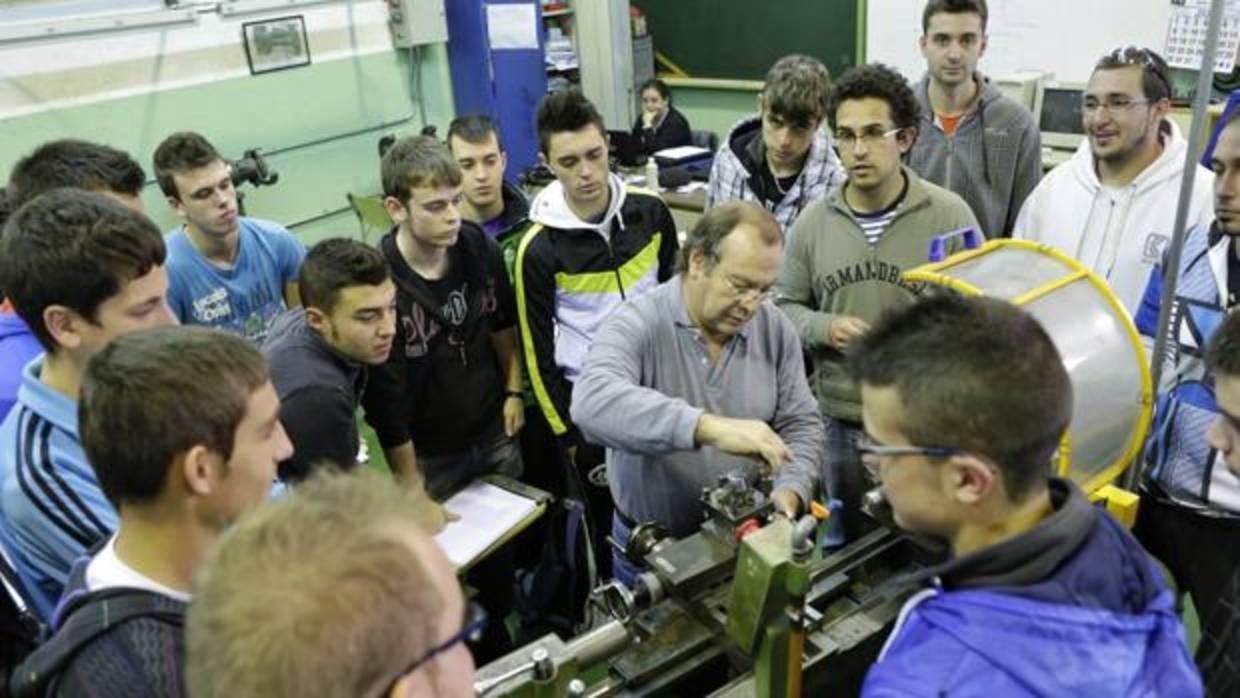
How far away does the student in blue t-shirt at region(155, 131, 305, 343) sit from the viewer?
7.89ft

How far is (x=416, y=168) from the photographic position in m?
2.28

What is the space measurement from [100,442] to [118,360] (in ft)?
0.34

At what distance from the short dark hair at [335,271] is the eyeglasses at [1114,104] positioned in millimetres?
1807

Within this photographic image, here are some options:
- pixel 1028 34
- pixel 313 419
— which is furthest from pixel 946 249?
pixel 1028 34

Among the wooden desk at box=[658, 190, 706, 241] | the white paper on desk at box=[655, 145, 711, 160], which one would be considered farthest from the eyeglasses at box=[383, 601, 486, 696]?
the white paper on desk at box=[655, 145, 711, 160]

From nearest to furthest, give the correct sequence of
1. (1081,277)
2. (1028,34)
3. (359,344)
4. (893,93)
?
(1081,277), (359,344), (893,93), (1028,34)

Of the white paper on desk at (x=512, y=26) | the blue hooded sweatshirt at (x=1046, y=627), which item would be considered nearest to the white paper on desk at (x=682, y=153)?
the white paper on desk at (x=512, y=26)

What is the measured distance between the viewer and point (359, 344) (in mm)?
1897

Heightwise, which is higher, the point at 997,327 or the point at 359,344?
the point at 997,327

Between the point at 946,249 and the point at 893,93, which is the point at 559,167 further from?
the point at 946,249

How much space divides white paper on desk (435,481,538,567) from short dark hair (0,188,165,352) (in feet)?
2.80

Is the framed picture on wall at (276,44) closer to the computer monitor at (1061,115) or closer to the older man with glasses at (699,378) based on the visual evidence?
the older man with glasses at (699,378)

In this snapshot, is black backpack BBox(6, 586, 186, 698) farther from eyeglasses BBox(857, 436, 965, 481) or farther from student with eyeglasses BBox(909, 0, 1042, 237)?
student with eyeglasses BBox(909, 0, 1042, 237)

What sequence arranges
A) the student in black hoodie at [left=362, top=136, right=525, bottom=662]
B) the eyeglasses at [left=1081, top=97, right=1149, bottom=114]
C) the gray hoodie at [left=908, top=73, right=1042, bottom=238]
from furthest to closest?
1. the gray hoodie at [left=908, top=73, right=1042, bottom=238]
2. the student in black hoodie at [left=362, top=136, right=525, bottom=662]
3. the eyeglasses at [left=1081, top=97, right=1149, bottom=114]
